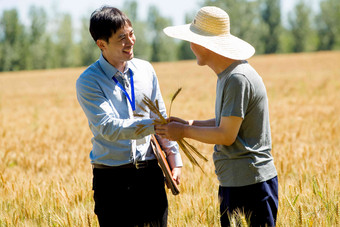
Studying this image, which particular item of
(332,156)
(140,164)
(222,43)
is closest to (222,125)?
(222,43)

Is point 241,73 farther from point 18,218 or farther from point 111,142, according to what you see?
point 18,218

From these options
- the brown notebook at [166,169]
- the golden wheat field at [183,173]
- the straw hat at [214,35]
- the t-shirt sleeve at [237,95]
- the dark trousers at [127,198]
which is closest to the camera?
the t-shirt sleeve at [237,95]

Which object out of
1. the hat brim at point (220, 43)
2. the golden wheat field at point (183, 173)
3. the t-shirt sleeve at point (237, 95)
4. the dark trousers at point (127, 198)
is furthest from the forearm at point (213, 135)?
the dark trousers at point (127, 198)

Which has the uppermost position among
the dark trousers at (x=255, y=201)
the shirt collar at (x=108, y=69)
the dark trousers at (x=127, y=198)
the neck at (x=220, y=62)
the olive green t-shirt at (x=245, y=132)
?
the neck at (x=220, y=62)

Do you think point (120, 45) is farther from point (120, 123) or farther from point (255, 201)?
point (255, 201)

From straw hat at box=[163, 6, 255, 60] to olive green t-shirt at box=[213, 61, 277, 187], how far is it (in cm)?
8

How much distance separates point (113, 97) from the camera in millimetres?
2703

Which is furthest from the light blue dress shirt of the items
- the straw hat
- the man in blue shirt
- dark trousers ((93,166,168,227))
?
the straw hat

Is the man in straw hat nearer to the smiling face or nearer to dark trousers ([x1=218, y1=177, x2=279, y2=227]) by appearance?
dark trousers ([x1=218, y1=177, x2=279, y2=227])

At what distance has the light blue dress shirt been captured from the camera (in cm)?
256

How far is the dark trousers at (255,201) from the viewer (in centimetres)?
238

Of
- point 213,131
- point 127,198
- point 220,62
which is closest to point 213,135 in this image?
point 213,131

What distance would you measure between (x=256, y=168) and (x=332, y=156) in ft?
9.01

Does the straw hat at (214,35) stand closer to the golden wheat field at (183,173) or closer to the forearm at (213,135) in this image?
the golden wheat field at (183,173)
